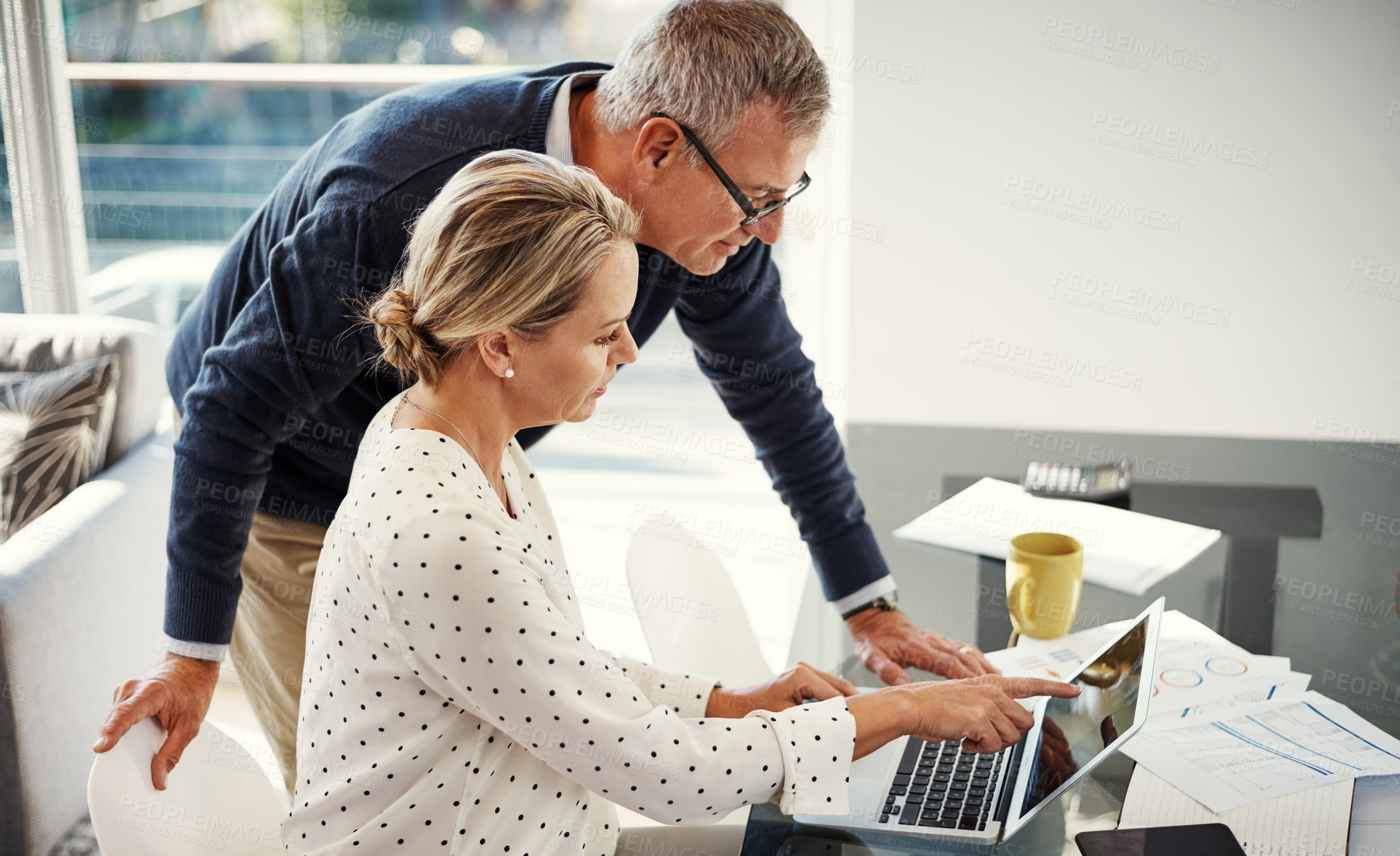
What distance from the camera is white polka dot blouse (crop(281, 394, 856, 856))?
973mm

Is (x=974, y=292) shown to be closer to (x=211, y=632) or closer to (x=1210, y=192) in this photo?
(x=1210, y=192)

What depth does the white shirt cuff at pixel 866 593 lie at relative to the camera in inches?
57.9

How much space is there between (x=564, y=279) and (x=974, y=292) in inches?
72.5

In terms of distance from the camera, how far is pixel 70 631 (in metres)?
2.11

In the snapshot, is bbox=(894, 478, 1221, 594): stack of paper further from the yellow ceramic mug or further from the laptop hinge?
the laptop hinge

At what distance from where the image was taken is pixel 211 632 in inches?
53.5

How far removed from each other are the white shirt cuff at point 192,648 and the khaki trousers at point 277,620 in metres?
0.21

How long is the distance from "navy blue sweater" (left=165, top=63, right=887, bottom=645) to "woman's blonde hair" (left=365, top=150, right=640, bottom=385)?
0.25 m

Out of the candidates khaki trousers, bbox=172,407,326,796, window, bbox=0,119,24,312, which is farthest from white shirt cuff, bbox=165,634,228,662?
window, bbox=0,119,24,312

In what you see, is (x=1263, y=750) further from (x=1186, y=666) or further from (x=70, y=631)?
(x=70, y=631)

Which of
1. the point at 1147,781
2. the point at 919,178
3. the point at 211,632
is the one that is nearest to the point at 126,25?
the point at 919,178
